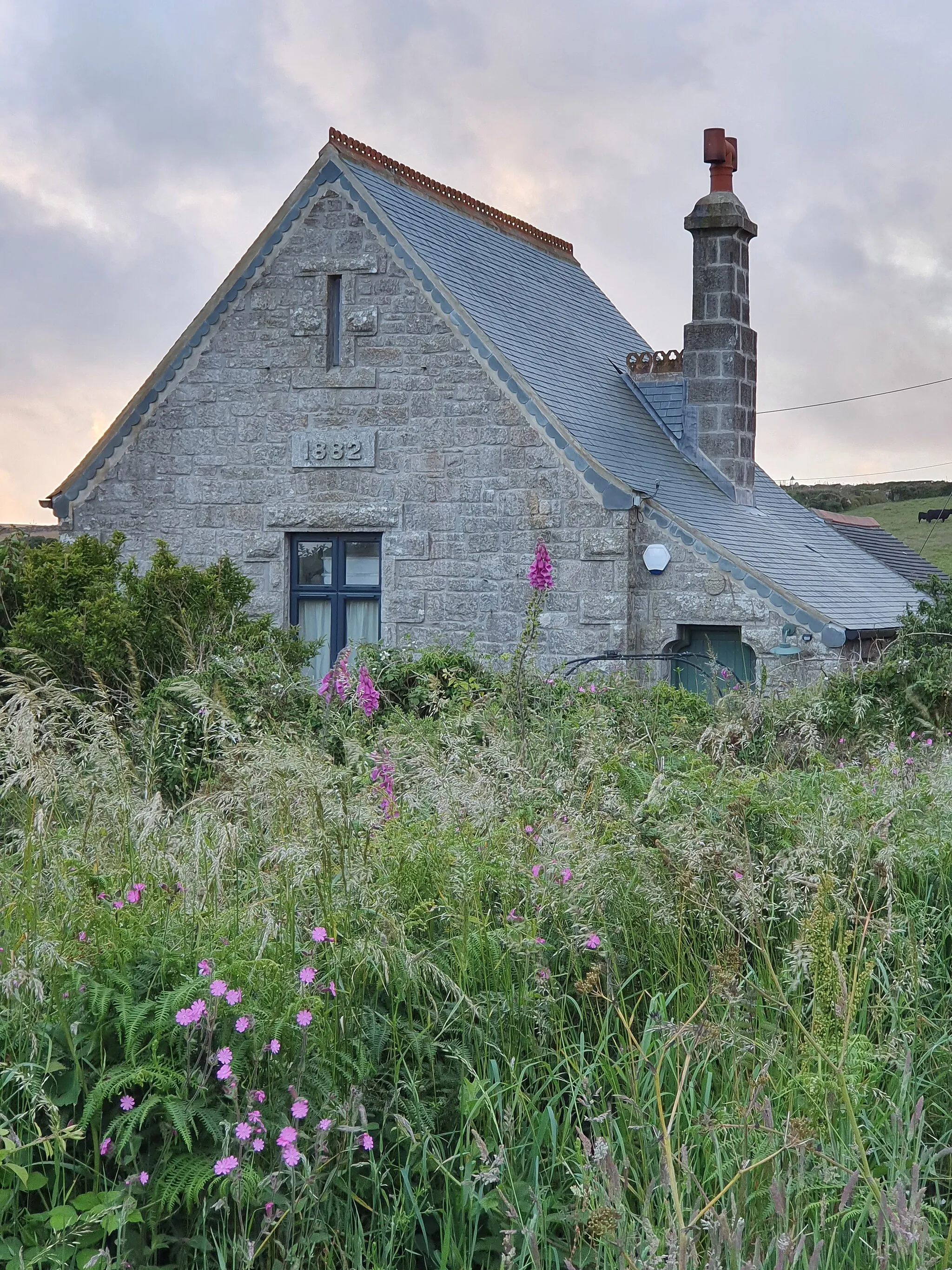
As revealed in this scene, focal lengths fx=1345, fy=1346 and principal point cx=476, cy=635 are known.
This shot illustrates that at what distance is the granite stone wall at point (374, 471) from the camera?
45.4ft

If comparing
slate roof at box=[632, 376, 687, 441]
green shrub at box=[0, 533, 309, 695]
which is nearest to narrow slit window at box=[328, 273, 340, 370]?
green shrub at box=[0, 533, 309, 695]

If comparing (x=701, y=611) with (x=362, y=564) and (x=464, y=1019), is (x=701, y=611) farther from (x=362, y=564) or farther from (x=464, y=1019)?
(x=464, y=1019)

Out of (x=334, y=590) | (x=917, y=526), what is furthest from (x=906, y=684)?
(x=917, y=526)

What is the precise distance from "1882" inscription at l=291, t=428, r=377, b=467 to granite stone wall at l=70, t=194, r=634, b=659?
5 cm

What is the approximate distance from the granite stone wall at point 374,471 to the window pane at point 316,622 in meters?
0.23

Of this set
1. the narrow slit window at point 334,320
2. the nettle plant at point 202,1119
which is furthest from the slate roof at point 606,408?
the nettle plant at point 202,1119

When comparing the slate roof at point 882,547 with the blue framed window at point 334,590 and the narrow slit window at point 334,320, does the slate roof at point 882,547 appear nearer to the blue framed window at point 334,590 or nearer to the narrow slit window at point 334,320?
the blue framed window at point 334,590

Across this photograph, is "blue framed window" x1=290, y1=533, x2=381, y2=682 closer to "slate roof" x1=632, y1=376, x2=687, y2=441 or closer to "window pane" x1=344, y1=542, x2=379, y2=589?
"window pane" x1=344, y1=542, x2=379, y2=589

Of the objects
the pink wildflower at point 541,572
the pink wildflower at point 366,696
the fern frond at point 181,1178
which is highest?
the pink wildflower at point 541,572

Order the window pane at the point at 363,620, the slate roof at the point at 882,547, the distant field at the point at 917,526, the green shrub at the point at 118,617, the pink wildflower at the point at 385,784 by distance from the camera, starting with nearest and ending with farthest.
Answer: the pink wildflower at the point at 385,784 < the green shrub at the point at 118,617 < the window pane at the point at 363,620 < the slate roof at the point at 882,547 < the distant field at the point at 917,526

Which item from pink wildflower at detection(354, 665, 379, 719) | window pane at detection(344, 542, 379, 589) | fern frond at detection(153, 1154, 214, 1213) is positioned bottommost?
fern frond at detection(153, 1154, 214, 1213)

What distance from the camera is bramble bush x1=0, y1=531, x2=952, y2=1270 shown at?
9.86ft

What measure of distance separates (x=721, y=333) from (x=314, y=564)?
19.2ft

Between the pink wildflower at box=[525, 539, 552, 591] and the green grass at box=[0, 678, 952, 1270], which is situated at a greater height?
the pink wildflower at box=[525, 539, 552, 591]
